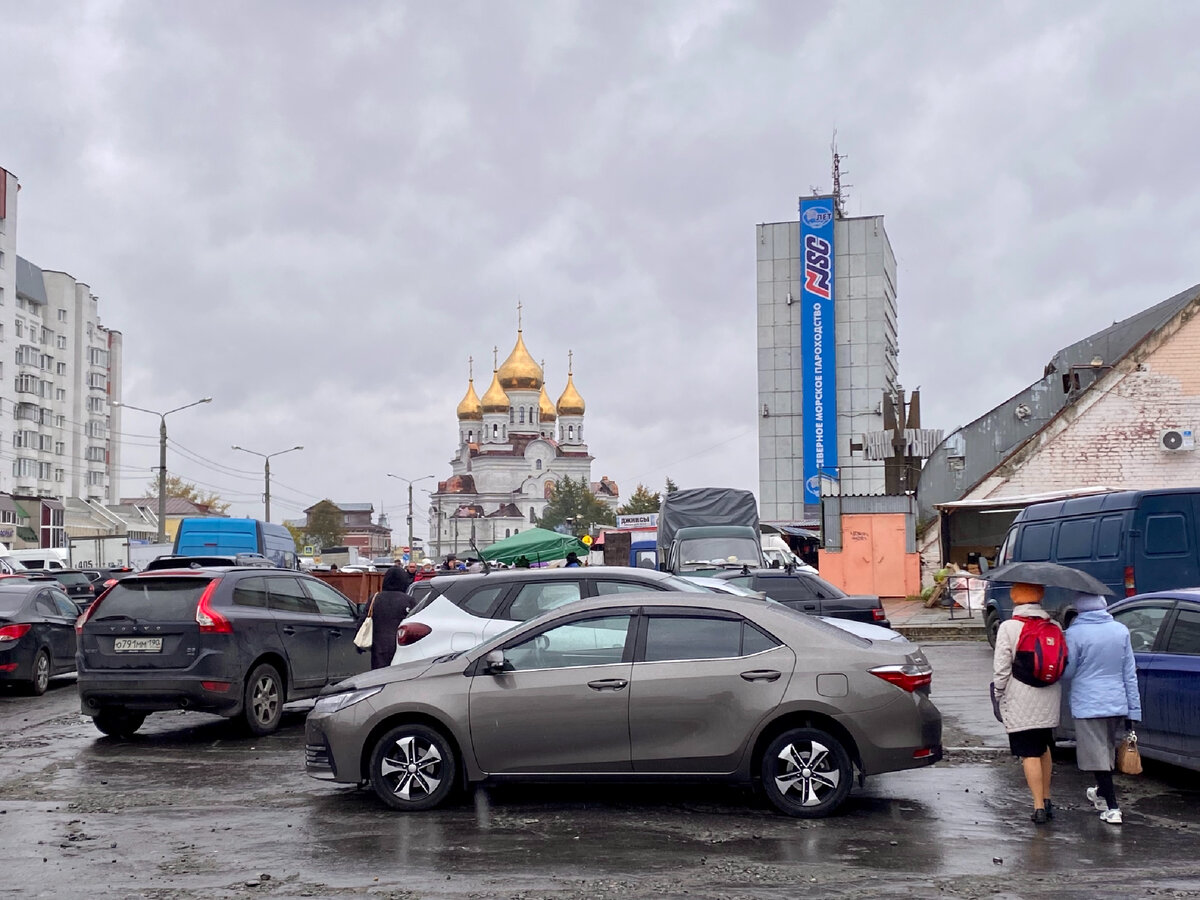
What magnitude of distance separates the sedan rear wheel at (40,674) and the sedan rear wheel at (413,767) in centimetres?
1053

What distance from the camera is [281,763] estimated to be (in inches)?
434

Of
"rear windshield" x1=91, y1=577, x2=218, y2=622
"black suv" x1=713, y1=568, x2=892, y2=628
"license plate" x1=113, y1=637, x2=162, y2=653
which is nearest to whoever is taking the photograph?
"license plate" x1=113, y1=637, x2=162, y2=653

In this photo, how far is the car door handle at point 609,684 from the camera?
831 cm

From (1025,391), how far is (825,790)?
32983 mm

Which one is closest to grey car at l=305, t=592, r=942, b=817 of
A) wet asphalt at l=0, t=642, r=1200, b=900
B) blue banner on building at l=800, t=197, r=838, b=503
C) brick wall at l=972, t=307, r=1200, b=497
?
wet asphalt at l=0, t=642, r=1200, b=900

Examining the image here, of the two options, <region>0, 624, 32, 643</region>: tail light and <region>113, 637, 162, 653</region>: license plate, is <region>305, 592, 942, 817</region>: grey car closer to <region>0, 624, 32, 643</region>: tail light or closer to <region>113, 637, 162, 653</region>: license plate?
<region>113, 637, 162, 653</region>: license plate

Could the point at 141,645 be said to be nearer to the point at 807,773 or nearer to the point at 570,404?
the point at 807,773

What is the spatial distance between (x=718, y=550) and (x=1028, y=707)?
20.6 metres

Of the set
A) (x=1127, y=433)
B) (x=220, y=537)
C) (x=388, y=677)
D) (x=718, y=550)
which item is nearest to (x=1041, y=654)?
(x=388, y=677)

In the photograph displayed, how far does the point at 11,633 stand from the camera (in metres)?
16.9

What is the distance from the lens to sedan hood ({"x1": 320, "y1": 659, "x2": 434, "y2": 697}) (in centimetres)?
873

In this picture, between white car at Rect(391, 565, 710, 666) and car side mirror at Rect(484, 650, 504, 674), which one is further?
white car at Rect(391, 565, 710, 666)

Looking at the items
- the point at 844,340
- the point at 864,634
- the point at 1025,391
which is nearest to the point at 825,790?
the point at 864,634

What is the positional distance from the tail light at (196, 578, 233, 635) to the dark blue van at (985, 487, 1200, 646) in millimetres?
9405
